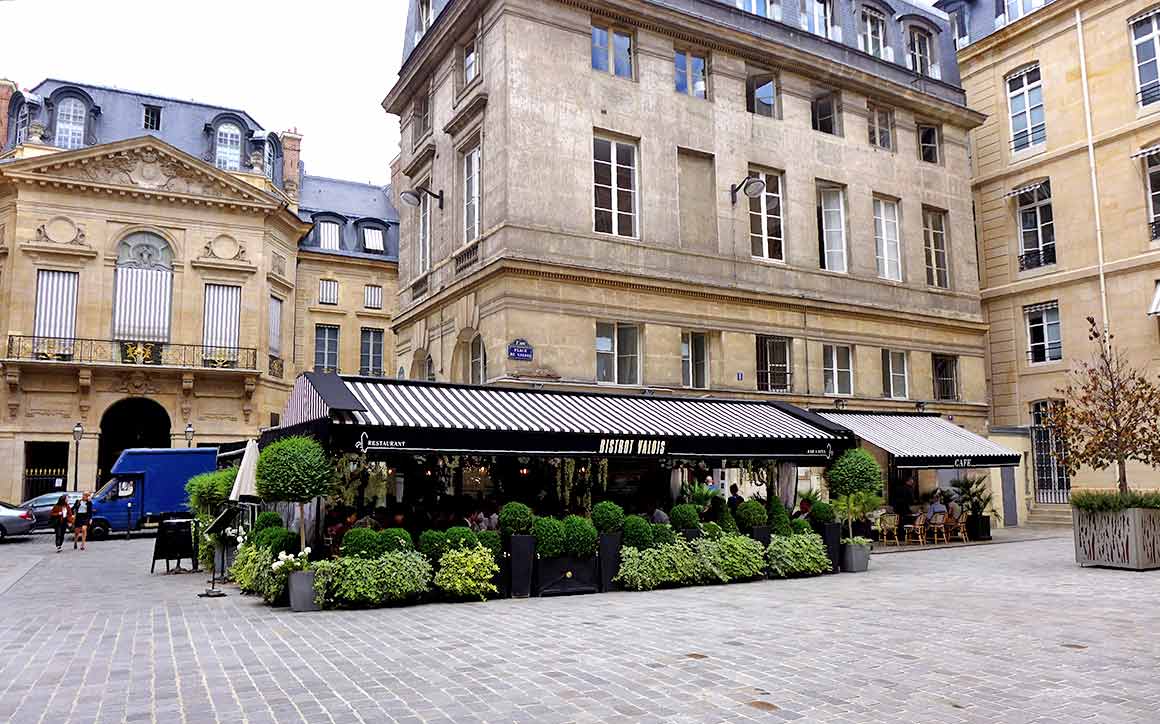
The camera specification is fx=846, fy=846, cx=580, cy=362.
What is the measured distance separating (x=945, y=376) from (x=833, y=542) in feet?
38.5

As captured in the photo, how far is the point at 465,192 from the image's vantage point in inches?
824

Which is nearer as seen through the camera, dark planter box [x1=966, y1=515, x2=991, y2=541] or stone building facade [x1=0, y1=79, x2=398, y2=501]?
dark planter box [x1=966, y1=515, x2=991, y2=541]

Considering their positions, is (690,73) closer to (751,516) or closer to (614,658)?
(751,516)

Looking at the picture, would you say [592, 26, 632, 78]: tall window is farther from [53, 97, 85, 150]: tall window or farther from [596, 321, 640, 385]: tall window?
[53, 97, 85, 150]: tall window

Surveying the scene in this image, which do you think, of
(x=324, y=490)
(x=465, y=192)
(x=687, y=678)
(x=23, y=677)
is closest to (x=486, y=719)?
(x=687, y=678)

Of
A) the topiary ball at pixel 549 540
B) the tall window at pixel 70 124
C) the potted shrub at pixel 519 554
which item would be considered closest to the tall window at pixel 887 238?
the topiary ball at pixel 549 540

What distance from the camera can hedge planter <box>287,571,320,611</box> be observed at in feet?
36.2

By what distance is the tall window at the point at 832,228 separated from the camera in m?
23.0

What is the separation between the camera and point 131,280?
35469 mm

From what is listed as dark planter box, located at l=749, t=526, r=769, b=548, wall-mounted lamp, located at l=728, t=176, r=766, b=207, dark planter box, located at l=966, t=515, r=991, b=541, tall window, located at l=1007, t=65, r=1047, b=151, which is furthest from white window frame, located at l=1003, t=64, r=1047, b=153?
dark planter box, located at l=749, t=526, r=769, b=548

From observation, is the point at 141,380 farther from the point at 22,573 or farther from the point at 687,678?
the point at 687,678

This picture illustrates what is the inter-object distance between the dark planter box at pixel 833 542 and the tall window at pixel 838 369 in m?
7.17

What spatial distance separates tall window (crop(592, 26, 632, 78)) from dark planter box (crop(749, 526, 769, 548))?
11.4 m

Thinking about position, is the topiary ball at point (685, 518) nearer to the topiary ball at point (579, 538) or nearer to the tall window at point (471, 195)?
the topiary ball at point (579, 538)
